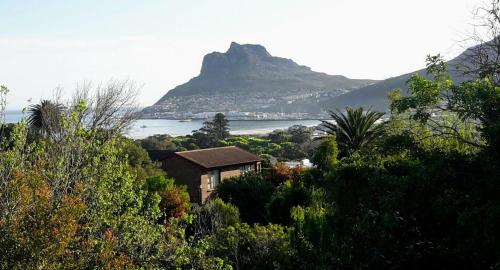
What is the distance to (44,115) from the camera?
3281cm

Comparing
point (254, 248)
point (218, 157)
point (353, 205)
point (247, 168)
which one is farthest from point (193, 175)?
point (353, 205)

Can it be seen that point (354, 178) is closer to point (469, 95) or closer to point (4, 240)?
point (469, 95)

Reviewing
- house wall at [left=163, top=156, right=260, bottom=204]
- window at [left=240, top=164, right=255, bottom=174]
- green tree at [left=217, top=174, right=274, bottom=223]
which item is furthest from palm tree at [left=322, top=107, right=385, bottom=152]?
window at [left=240, top=164, right=255, bottom=174]

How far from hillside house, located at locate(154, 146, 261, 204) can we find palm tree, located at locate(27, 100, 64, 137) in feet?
33.2

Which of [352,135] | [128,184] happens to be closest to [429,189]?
[128,184]

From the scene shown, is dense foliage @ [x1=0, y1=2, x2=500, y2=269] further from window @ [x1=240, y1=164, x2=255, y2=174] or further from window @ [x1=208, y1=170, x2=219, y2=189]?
window @ [x1=240, y1=164, x2=255, y2=174]

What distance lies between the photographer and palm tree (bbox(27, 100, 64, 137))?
3009cm

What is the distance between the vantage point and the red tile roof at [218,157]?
3911cm

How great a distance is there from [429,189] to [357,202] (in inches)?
89.1

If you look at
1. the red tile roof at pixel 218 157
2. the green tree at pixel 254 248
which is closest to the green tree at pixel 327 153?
the green tree at pixel 254 248

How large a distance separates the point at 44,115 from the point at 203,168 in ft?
37.9

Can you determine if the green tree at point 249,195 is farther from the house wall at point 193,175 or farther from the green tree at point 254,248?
the green tree at point 254,248

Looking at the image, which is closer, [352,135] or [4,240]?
[4,240]

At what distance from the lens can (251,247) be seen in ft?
53.4
